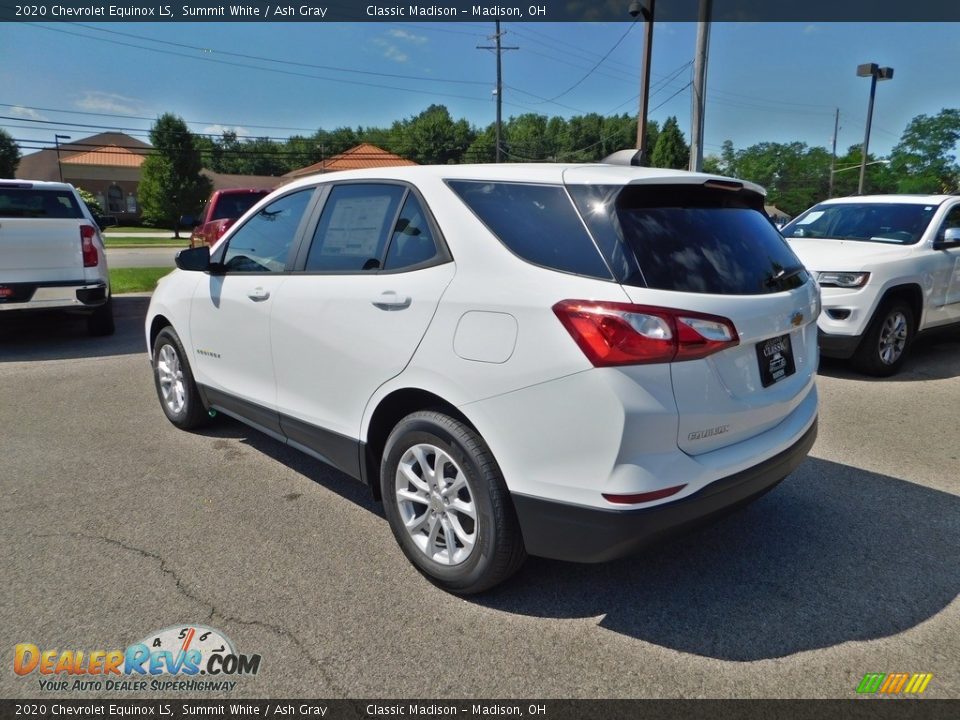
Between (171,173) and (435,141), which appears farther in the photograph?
(435,141)

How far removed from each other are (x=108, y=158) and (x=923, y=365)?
70111 mm

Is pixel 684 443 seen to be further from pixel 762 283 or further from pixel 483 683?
pixel 483 683

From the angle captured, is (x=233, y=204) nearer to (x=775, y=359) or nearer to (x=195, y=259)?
(x=195, y=259)

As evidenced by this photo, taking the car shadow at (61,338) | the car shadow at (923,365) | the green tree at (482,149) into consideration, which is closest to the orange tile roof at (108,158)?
the green tree at (482,149)

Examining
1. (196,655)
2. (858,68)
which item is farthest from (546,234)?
(858,68)

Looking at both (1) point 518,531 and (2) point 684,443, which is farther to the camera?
(1) point 518,531

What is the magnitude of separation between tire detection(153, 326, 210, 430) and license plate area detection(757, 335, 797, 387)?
370 centimetres

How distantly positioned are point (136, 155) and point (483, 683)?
72.0m

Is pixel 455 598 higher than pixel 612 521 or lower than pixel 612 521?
lower

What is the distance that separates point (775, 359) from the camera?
268 centimetres

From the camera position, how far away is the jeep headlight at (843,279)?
622cm

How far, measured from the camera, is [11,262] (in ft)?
24.3

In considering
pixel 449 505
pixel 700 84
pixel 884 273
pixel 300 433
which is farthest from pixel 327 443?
pixel 700 84

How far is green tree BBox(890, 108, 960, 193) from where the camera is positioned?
61906mm
